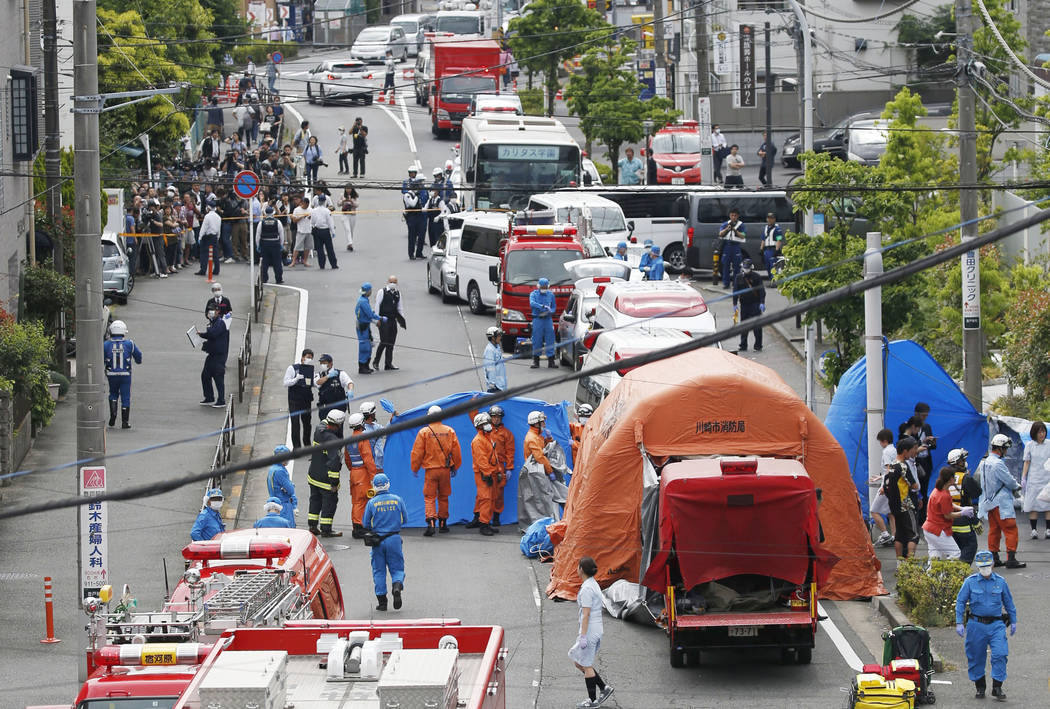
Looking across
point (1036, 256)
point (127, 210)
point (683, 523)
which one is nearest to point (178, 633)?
point (683, 523)

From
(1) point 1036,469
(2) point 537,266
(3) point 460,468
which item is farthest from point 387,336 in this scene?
(1) point 1036,469

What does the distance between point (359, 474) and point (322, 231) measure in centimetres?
1787

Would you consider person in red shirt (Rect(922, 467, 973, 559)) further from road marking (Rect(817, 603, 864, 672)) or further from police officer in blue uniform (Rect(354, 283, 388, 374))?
police officer in blue uniform (Rect(354, 283, 388, 374))

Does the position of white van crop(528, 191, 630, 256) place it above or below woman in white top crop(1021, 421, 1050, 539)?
above

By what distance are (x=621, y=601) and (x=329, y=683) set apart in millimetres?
7402

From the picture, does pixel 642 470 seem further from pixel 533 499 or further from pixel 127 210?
pixel 127 210

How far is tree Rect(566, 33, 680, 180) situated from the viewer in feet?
162

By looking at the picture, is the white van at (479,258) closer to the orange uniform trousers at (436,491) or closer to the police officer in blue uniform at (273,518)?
the orange uniform trousers at (436,491)

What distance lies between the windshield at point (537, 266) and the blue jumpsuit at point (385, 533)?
13868mm

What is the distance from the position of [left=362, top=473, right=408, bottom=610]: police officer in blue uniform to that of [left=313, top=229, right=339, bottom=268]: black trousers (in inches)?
805

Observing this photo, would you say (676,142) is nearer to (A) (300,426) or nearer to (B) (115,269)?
(B) (115,269)

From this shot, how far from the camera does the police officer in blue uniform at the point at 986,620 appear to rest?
47.0 feet

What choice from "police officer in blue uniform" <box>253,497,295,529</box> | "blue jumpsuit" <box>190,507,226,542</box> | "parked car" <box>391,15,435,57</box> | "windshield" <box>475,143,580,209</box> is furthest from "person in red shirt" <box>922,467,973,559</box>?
"parked car" <box>391,15,435,57</box>

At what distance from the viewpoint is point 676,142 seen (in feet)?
157
